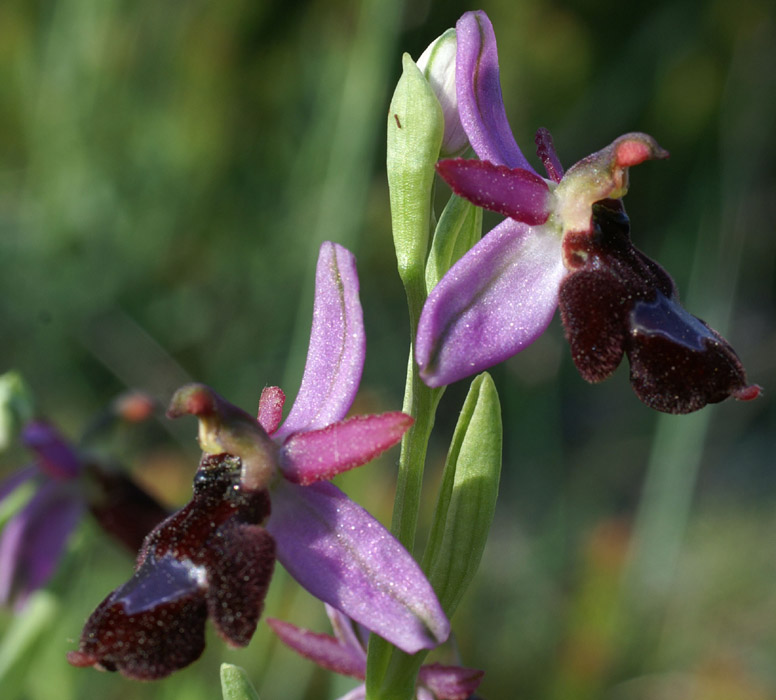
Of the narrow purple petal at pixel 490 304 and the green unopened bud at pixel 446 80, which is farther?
the green unopened bud at pixel 446 80

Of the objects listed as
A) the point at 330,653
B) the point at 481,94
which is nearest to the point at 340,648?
the point at 330,653

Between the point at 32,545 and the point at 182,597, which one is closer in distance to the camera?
the point at 182,597

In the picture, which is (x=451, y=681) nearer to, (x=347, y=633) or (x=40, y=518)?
(x=347, y=633)

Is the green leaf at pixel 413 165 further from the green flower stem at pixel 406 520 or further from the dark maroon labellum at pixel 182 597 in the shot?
the dark maroon labellum at pixel 182 597

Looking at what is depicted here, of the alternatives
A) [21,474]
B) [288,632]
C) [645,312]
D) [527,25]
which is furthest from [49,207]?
[645,312]

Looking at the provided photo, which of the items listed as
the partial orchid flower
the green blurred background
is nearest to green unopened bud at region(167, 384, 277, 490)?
the partial orchid flower

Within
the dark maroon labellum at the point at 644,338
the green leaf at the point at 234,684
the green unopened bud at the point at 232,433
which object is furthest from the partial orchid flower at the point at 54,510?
the dark maroon labellum at the point at 644,338

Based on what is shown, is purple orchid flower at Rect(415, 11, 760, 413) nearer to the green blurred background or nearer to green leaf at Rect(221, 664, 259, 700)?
green leaf at Rect(221, 664, 259, 700)
